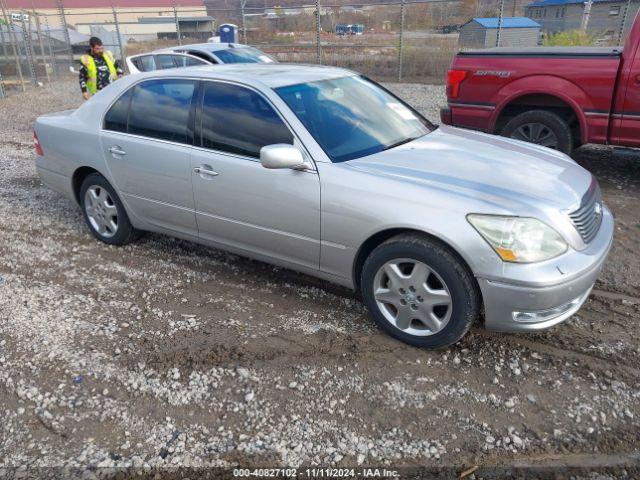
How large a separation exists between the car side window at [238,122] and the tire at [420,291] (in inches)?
42.0

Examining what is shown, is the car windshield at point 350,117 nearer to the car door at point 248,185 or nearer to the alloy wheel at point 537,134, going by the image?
the car door at point 248,185

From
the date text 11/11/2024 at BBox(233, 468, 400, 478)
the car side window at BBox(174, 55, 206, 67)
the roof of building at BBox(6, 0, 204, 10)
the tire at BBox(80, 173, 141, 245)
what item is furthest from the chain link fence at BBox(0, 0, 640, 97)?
the roof of building at BBox(6, 0, 204, 10)

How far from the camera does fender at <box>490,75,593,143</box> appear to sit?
20.0 feet

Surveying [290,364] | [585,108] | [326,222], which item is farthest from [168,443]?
[585,108]

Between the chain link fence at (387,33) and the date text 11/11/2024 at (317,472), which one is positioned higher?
the chain link fence at (387,33)

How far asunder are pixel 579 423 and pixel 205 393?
80.4 inches

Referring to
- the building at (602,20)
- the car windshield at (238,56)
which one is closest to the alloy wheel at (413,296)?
the car windshield at (238,56)

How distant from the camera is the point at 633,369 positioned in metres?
3.21

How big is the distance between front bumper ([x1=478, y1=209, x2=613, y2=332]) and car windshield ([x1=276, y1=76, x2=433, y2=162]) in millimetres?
1301

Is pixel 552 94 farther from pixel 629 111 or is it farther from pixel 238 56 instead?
pixel 238 56

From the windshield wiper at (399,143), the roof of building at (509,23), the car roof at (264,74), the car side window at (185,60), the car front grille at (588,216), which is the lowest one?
the car front grille at (588,216)

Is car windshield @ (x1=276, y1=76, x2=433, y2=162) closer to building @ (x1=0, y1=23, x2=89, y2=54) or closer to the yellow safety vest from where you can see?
the yellow safety vest

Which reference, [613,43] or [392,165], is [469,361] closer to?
[392,165]

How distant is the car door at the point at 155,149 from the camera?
167 inches
